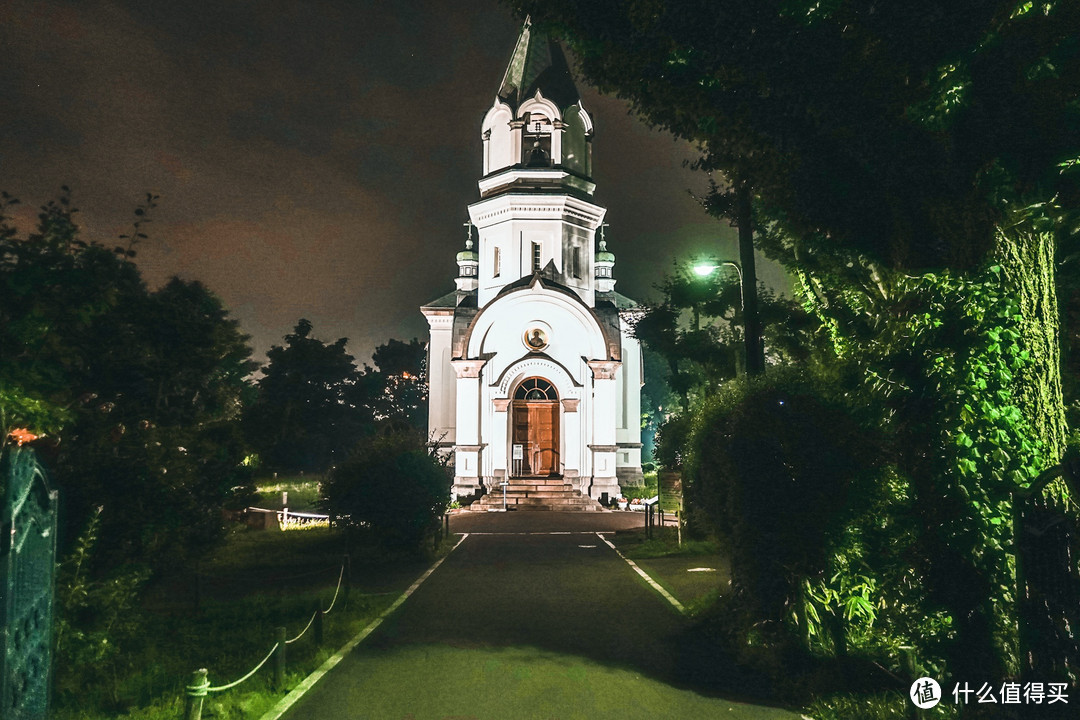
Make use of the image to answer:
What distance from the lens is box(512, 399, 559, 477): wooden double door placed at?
104 ft

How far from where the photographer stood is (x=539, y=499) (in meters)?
29.8

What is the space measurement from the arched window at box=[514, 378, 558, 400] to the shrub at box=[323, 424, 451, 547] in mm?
13838

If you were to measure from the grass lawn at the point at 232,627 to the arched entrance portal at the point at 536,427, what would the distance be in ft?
45.5

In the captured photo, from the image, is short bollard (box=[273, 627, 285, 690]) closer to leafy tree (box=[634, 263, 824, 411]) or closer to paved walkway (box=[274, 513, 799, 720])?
paved walkway (box=[274, 513, 799, 720])

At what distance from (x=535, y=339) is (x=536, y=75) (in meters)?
12.3

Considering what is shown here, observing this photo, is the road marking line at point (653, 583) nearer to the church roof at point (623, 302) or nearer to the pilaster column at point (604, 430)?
the pilaster column at point (604, 430)

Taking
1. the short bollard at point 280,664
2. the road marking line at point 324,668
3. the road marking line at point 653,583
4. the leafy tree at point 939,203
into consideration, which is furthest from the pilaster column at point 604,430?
the short bollard at point 280,664

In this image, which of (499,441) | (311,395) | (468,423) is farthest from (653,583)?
(311,395)

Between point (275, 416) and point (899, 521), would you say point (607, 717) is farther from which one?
point (275, 416)

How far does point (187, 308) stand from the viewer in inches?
367

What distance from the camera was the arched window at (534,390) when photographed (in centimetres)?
3184

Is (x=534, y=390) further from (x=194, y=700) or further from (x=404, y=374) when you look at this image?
(x=404, y=374)

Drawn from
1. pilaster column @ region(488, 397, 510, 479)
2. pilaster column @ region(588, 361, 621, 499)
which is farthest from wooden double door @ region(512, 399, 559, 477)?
pilaster column @ region(588, 361, 621, 499)

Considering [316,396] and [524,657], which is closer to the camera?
[524,657]
